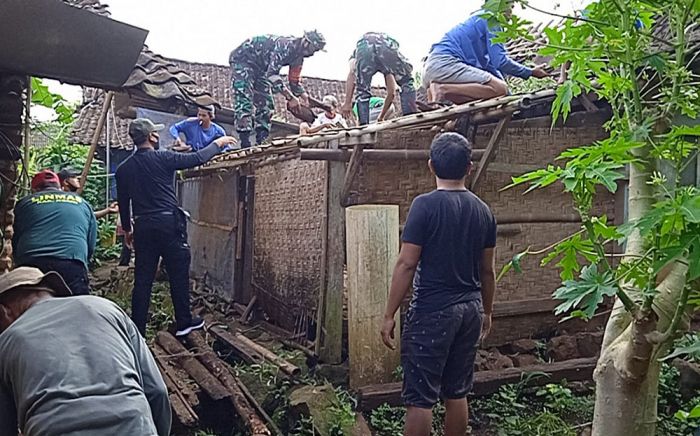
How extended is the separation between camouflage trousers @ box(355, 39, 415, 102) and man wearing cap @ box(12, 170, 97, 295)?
12.4 feet

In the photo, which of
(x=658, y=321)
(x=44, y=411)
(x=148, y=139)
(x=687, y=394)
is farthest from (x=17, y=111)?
(x=687, y=394)

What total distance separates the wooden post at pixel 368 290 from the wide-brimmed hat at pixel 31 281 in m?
2.81

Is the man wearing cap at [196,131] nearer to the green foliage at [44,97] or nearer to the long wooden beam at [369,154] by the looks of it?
the green foliage at [44,97]

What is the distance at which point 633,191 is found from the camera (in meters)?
2.20

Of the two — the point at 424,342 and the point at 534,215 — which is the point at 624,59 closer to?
the point at 424,342

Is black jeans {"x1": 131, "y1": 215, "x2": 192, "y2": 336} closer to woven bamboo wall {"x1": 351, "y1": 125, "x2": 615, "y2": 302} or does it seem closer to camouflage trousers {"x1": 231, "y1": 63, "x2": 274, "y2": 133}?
woven bamboo wall {"x1": 351, "y1": 125, "x2": 615, "y2": 302}

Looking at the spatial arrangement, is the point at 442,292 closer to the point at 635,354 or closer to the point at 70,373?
the point at 635,354

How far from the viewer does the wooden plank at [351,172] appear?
5.38m

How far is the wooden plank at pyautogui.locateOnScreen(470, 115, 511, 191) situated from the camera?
5.64 meters

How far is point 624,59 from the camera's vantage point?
1.95 m

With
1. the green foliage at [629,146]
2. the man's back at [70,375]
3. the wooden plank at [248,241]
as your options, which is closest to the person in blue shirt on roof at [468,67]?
the wooden plank at [248,241]

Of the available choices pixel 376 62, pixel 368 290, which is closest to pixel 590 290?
pixel 368 290

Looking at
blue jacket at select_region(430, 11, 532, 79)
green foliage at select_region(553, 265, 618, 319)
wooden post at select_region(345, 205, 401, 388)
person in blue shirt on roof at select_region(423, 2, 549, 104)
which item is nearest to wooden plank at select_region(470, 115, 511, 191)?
person in blue shirt on roof at select_region(423, 2, 549, 104)

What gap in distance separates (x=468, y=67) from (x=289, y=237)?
2584mm
